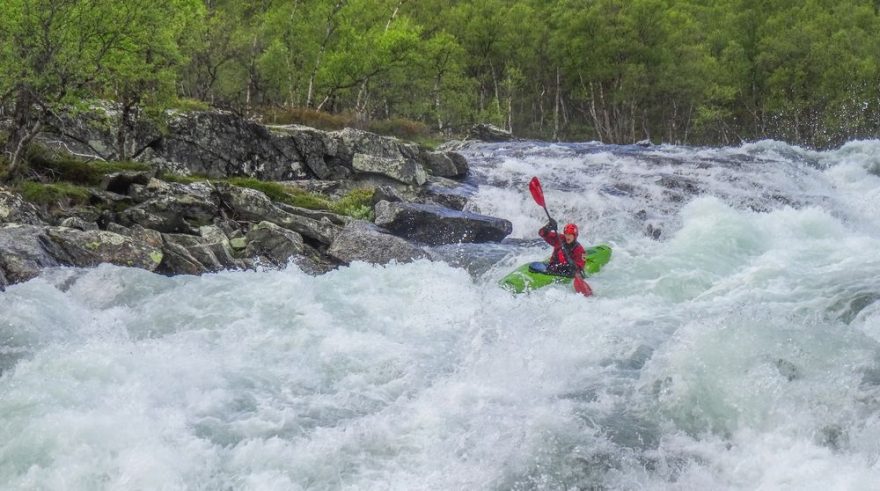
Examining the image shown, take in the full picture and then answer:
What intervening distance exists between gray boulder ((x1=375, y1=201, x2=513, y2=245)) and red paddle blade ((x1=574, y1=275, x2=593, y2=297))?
14.6 ft

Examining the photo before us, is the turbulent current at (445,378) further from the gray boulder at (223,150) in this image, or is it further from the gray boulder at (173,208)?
the gray boulder at (223,150)

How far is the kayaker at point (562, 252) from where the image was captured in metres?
11.7

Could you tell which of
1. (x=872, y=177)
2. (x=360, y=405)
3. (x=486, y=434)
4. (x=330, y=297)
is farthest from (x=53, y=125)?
(x=872, y=177)

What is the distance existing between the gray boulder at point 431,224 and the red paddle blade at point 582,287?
4452 mm

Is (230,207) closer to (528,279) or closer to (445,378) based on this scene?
(528,279)

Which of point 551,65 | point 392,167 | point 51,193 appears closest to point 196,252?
point 51,193

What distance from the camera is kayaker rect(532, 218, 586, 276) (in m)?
11.7

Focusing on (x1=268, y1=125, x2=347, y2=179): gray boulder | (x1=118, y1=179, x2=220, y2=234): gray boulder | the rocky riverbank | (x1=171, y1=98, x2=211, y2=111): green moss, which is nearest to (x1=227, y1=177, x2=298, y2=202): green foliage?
the rocky riverbank

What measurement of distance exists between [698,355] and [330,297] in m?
5.32

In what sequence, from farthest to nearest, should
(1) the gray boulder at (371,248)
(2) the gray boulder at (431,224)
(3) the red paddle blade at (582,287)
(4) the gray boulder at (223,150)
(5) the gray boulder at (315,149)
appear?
(5) the gray boulder at (315,149), (4) the gray boulder at (223,150), (2) the gray boulder at (431,224), (1) the gray boulder at (371,248), (3) the red paddle blade at (582,287)

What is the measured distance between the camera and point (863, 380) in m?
6.66

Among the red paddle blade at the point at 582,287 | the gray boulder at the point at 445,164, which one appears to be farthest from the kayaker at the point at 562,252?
the gray boulder at the point at 445,164

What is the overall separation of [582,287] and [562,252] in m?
0.99

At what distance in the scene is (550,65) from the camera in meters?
51.0
